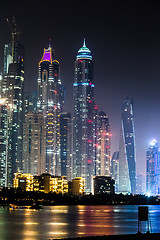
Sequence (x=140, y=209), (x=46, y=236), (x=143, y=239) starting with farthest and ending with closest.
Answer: (x=46, y=236)
(x=143, y=239)
(x=140, y=209)

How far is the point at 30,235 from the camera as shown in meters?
75.8

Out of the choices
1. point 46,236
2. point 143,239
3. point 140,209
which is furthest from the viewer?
point 46,236

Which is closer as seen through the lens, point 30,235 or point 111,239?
point 111,239

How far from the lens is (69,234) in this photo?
79125mm

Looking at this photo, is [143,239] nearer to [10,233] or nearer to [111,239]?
[111,239]

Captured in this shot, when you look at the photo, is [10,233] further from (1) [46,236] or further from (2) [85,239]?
(2) [85,239]

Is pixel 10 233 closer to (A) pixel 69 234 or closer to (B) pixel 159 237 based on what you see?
(A) pixel 69 234

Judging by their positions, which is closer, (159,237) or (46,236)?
(159,237)

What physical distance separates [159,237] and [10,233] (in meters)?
25.6

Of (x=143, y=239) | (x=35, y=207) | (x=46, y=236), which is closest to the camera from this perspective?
(x=143, y=239)

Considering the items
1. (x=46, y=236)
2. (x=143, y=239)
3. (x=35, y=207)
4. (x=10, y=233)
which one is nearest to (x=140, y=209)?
(x=143, y=239)

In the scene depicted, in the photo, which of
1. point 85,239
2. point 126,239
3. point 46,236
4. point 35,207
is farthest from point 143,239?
point 35,207

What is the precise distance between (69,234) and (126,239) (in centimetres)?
1908

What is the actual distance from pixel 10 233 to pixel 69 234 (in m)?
8.66
